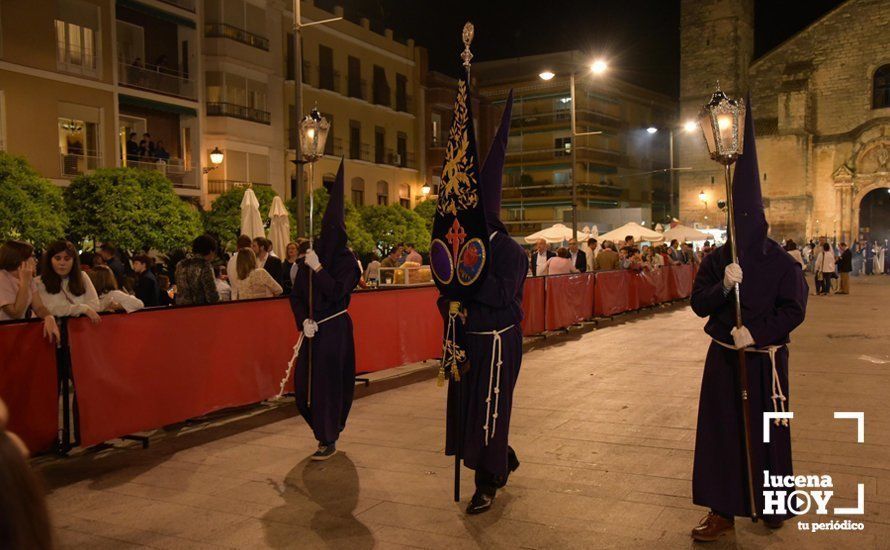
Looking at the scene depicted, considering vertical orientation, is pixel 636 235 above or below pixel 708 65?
below

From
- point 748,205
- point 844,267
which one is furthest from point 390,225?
point 748,205

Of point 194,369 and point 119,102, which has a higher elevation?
point 119,102

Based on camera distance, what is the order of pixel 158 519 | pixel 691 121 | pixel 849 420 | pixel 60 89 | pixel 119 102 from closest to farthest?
pixel 158 519 < pixel 849 420 < pixel 60 89 < pixel 119 102 < pixel 691 121

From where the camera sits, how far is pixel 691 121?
42.3 meters

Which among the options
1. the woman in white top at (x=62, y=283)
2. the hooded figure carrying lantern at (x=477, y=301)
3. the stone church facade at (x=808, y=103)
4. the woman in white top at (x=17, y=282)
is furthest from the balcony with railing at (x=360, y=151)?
the hooded figure carrying lantern at (x=477, y=301)

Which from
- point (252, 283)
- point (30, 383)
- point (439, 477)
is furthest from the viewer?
point (252, 283)

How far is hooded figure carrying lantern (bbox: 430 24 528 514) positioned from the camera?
16.1ft

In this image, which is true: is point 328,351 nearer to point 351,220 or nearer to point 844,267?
point 844,267

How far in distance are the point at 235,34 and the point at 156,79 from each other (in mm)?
4276

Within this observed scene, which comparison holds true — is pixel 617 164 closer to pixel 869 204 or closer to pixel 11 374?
pixel 869 204

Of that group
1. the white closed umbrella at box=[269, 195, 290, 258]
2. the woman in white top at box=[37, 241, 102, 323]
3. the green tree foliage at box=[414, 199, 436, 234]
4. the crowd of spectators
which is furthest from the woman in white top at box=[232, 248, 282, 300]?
the green tree foliage at box=[414, 199, 436, 234]

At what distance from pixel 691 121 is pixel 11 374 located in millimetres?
41233

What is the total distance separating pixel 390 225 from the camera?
32750mm

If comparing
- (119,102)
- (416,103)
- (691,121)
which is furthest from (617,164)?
(119,102)
